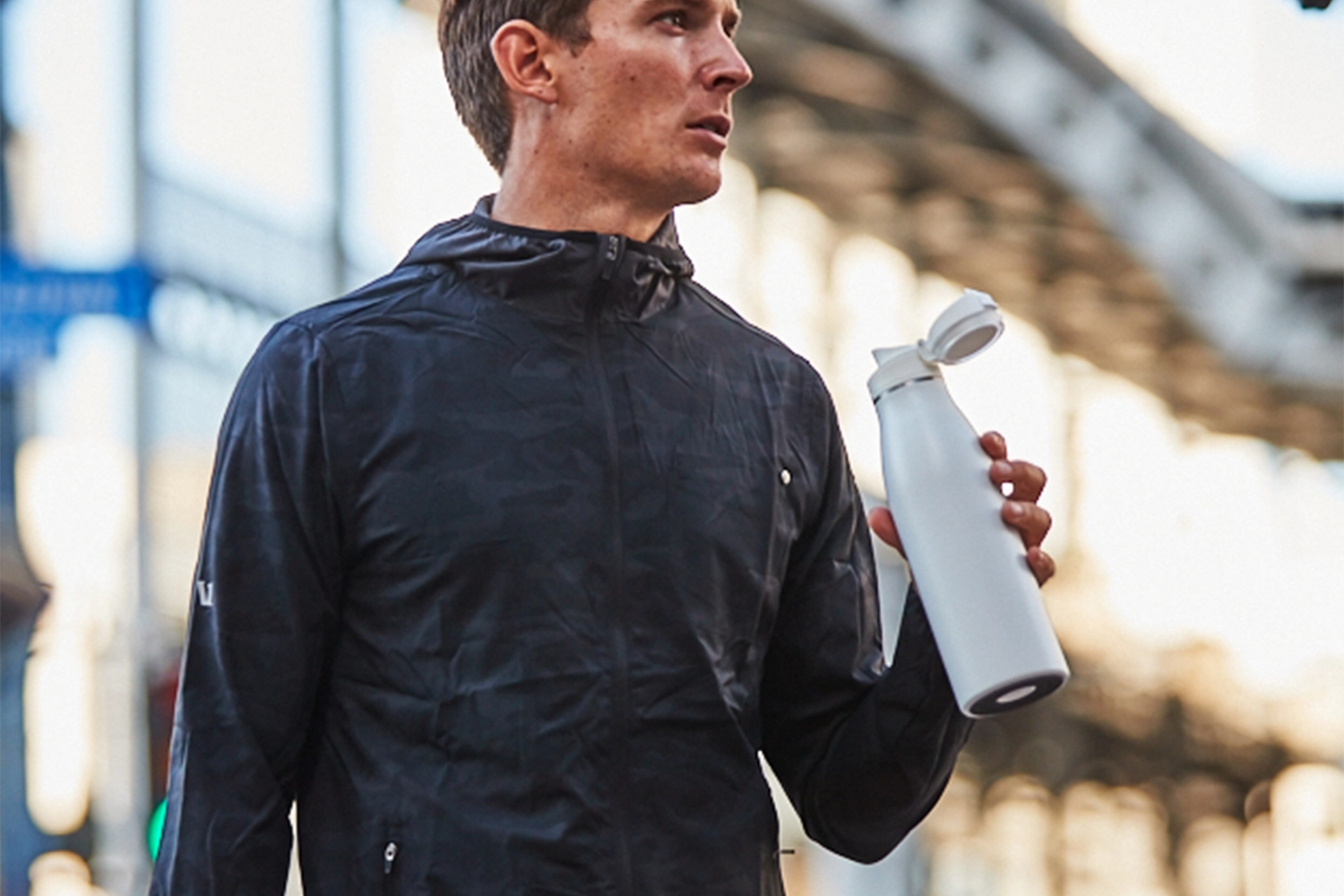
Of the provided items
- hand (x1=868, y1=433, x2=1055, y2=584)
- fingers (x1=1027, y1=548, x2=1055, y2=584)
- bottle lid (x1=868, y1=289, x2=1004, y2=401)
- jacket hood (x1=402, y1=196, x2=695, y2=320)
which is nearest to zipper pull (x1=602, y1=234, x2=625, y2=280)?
jacket hood (x1=402, y1=196, x2=695, y2=320)

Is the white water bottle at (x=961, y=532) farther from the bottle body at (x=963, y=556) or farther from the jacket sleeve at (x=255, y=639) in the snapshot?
the jacket sleeve at (x=255, y=639)

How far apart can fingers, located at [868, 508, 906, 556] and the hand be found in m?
0.02

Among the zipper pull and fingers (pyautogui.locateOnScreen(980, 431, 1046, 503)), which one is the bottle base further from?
the zipper pull

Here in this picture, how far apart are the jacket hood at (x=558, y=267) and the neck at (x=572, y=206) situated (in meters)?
0.03

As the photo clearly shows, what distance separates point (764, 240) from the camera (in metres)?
18.8

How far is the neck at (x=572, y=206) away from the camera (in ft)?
6.89

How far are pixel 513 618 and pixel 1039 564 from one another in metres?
0.49

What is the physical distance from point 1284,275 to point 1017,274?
15.8 ft

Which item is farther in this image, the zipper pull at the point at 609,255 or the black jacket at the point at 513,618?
the zipper pull at the point at 609,255

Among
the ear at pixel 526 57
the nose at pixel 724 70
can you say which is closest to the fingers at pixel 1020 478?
the nose at pixel 724 70

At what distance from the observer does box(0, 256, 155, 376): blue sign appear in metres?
6.11

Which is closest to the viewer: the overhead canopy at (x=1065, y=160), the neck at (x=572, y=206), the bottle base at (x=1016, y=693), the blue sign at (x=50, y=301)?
the bottle base at (x=1016, y=693)

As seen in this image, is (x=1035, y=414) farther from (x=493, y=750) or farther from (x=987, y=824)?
(x=493, y=750)

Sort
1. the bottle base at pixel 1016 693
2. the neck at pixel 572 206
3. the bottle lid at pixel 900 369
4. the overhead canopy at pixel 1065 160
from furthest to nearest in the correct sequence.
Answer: the overhead canopy at pixel 1065 160 < the neck at pixel 572 206 < the bottle lid at pixel 900 369 < the bottle base at pixel 1016 693
